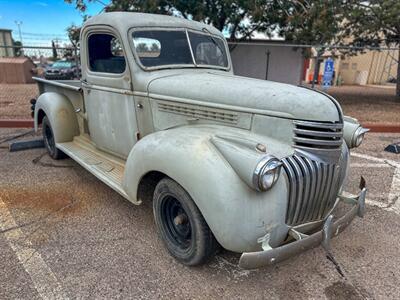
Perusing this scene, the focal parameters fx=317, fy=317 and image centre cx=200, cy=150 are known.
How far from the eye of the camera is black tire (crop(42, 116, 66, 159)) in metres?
4.82

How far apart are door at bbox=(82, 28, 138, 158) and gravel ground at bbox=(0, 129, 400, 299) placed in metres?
0.71

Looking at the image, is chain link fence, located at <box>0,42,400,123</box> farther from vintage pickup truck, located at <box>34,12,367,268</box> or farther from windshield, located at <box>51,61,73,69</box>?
vintage pickup truck, located at <box>34,12,367,268</box>

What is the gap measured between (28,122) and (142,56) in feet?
16.0

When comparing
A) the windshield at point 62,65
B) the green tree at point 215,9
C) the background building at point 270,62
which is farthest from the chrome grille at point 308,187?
the windshield at point 62,65

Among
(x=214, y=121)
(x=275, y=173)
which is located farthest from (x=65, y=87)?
(x=275, y=173)

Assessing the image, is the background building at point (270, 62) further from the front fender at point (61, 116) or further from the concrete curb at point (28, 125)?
the front fender at point (61, 116)

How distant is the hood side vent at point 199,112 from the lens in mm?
2566

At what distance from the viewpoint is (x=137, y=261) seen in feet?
8.62

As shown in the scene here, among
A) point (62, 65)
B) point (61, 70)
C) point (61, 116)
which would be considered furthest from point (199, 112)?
point (62, 65)

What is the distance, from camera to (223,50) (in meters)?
3.90

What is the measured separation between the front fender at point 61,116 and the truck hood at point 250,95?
6.49 feet

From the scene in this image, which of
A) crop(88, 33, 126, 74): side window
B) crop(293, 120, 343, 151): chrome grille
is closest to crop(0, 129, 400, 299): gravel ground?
crop(293, 120, 343, 151): chrome grille

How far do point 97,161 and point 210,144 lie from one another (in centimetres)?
201

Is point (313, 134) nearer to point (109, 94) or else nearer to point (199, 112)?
point (199, 112)
